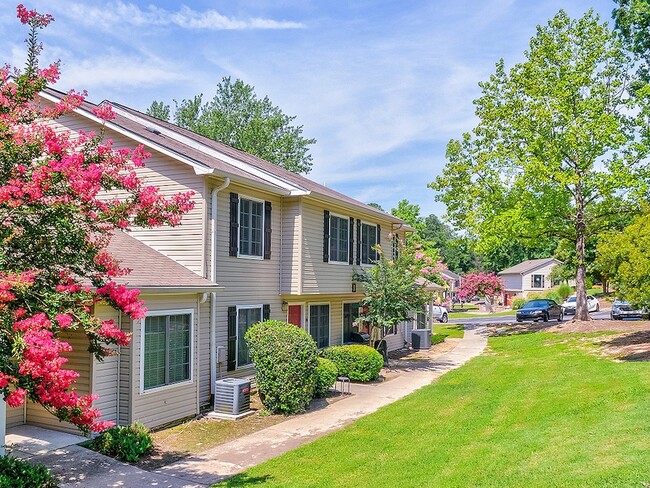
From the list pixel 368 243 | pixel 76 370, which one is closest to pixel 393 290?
pixel 368 243

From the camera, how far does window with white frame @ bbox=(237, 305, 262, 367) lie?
1484 cm

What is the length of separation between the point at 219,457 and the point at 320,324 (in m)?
10.00

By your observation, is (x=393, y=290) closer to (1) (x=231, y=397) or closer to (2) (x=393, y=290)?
(2) (x=393, y=290)

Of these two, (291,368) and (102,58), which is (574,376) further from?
(102,58)

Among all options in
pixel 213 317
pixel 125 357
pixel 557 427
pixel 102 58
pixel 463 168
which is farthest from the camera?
pixel 463 168

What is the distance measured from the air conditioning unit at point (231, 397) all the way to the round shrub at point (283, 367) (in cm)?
47

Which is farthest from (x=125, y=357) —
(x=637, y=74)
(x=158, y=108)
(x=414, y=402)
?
(x=158, y=108)

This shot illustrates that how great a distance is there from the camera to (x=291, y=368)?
41.9ft

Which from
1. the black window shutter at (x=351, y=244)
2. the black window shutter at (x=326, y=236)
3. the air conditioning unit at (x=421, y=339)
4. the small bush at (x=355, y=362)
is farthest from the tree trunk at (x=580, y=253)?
the black window shutter at (x=326, y=236)

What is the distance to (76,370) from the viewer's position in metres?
10.3

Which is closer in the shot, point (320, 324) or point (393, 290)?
point (393, 290)

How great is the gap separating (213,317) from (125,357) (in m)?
3.07

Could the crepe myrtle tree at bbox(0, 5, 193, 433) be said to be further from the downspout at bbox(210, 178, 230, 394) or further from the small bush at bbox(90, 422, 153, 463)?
the downspout at bbox(210, 178, 230, 394)

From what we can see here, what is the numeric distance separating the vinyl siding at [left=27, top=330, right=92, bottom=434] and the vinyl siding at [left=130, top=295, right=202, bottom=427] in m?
0.86
